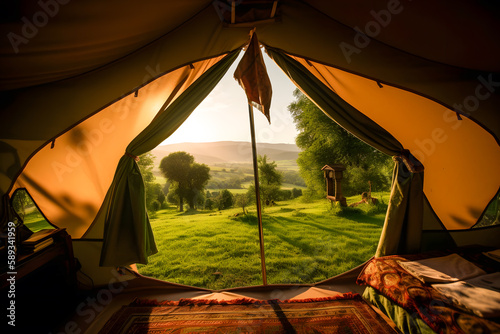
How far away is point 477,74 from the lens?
1.83 m

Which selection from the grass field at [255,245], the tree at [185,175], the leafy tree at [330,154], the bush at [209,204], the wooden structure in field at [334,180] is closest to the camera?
the grass field at [255,245]

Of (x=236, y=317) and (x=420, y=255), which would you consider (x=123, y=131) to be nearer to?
(x=236, y=317)

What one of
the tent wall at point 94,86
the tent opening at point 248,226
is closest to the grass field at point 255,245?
the tent opening at point 248,226

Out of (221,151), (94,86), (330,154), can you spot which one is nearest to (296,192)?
(330,154)

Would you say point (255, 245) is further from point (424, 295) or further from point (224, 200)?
point (224, 200)

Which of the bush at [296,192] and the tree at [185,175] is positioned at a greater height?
the tree at [185,175]

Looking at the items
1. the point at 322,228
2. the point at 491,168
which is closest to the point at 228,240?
the point at 322,228

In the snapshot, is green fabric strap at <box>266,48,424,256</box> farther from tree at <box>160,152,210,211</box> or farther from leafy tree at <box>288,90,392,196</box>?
leafy tree at <box>288,90,392,196</box>

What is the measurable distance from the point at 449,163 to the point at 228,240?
302 cm

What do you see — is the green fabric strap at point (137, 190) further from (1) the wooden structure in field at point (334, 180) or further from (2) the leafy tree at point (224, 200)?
(2) the leafy tree at point (224, 200)

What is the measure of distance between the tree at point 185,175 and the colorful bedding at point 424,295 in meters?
3.84

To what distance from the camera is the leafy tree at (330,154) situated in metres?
5.34

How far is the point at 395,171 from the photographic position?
199 cm

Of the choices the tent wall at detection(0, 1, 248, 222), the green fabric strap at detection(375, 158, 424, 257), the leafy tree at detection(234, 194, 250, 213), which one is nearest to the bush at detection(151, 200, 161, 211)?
the leafy tree at detection(234, 194, 250, 213)
